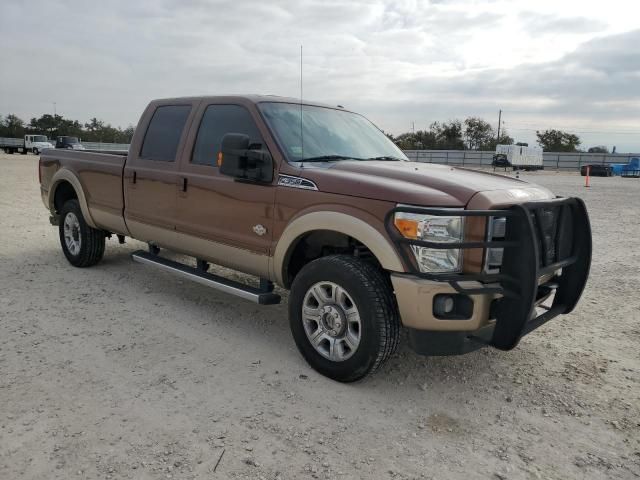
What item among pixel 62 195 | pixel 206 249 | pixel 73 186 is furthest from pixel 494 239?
pixel 62 195

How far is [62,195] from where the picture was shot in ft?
22.4

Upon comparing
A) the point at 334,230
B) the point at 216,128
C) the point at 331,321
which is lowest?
the point at 331,321

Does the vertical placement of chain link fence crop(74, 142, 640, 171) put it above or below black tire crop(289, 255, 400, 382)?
above

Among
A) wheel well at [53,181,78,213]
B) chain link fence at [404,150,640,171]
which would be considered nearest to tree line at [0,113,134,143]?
chain link fence at [404,150,640,171]

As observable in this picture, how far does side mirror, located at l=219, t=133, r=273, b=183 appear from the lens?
153 inches

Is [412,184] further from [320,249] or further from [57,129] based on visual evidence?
[57,129]

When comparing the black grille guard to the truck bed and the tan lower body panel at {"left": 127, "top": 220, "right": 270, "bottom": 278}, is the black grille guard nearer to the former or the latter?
the tan lower body panel at {"left": 127, "top": 220, "right": 270, "bottom": 278}

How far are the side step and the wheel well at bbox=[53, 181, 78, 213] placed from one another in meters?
1.86

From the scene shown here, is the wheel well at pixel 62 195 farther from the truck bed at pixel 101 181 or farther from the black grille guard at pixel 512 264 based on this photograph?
the black grille guard at pixel 512 264

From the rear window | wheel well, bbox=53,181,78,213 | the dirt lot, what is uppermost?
the rear window

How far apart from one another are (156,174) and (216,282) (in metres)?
1.33

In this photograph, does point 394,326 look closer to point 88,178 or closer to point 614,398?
point 614,398

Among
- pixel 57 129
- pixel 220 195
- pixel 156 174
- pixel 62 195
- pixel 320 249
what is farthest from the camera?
pixel 57 129

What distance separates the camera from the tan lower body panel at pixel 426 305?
10.2 ft
